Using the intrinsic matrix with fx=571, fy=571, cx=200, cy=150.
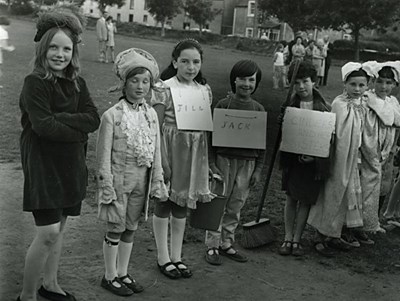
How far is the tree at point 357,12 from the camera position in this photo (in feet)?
20.8

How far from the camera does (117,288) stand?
3680 millimetres

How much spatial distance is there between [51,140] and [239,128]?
167 cm

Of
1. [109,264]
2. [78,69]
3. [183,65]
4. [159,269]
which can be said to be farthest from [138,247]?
[78,69]

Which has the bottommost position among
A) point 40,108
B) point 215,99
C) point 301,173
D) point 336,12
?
point 301,173

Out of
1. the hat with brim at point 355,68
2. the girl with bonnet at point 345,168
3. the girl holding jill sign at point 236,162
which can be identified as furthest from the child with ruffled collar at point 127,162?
the hat with brim at point 355,68

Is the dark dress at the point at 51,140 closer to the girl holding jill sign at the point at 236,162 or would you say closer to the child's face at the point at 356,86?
the girl holding jill sign at the point at 236,162

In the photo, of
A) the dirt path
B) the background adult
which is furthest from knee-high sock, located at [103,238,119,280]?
the background adult

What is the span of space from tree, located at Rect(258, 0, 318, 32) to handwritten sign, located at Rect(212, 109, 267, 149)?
2.48m

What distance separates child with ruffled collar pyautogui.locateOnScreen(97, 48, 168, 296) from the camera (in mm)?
3527

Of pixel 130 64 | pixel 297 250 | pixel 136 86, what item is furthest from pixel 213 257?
pixel 130 64

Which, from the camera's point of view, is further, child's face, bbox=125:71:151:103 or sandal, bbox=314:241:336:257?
sandal, bbox=314:241:336:257

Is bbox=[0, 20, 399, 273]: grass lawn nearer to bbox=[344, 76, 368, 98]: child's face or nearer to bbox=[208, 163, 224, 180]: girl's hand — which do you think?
bbox=[208, 163, 224, 180]: girl's hand

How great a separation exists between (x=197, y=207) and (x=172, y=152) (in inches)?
18.6

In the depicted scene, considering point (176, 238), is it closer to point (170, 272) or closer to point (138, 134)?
point (170, 272)
